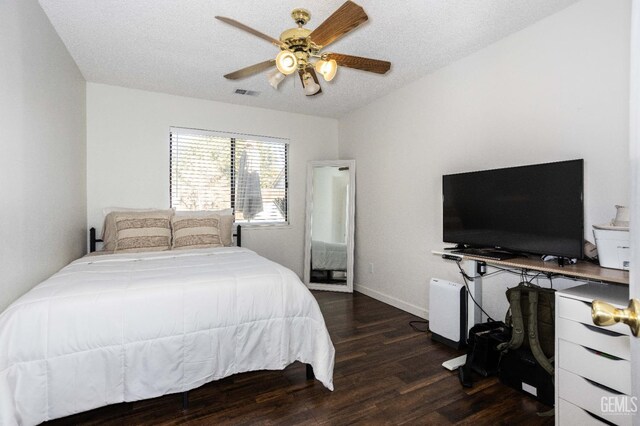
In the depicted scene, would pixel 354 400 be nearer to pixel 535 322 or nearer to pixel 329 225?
pixel 535 322

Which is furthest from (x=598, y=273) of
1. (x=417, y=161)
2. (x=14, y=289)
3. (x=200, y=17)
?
(x=14, y=289)

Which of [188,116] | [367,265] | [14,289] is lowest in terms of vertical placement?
[367,265]

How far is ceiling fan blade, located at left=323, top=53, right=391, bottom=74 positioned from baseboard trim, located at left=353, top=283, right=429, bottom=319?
2.41m

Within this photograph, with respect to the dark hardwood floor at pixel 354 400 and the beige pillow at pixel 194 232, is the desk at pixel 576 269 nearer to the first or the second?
the dark hardwood floor at pixel 354 400

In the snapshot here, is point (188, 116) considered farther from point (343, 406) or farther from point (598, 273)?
point (598, 273)

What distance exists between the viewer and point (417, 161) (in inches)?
135

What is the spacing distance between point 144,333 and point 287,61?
1788mm

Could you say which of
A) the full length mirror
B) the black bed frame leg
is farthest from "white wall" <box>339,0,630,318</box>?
the black bed frame leg

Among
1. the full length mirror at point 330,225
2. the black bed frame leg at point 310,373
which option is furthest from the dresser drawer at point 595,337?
the full length mirror at point 330,225

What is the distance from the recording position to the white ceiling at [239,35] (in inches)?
86.4

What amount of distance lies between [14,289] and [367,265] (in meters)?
3.44

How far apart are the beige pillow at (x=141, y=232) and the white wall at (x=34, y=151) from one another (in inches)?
15.3

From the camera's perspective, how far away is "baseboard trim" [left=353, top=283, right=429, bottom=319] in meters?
3.34

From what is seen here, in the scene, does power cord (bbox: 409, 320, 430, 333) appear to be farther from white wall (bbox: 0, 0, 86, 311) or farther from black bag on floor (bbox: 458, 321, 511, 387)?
white wall (bbox: 0, 0, 86, 311)
